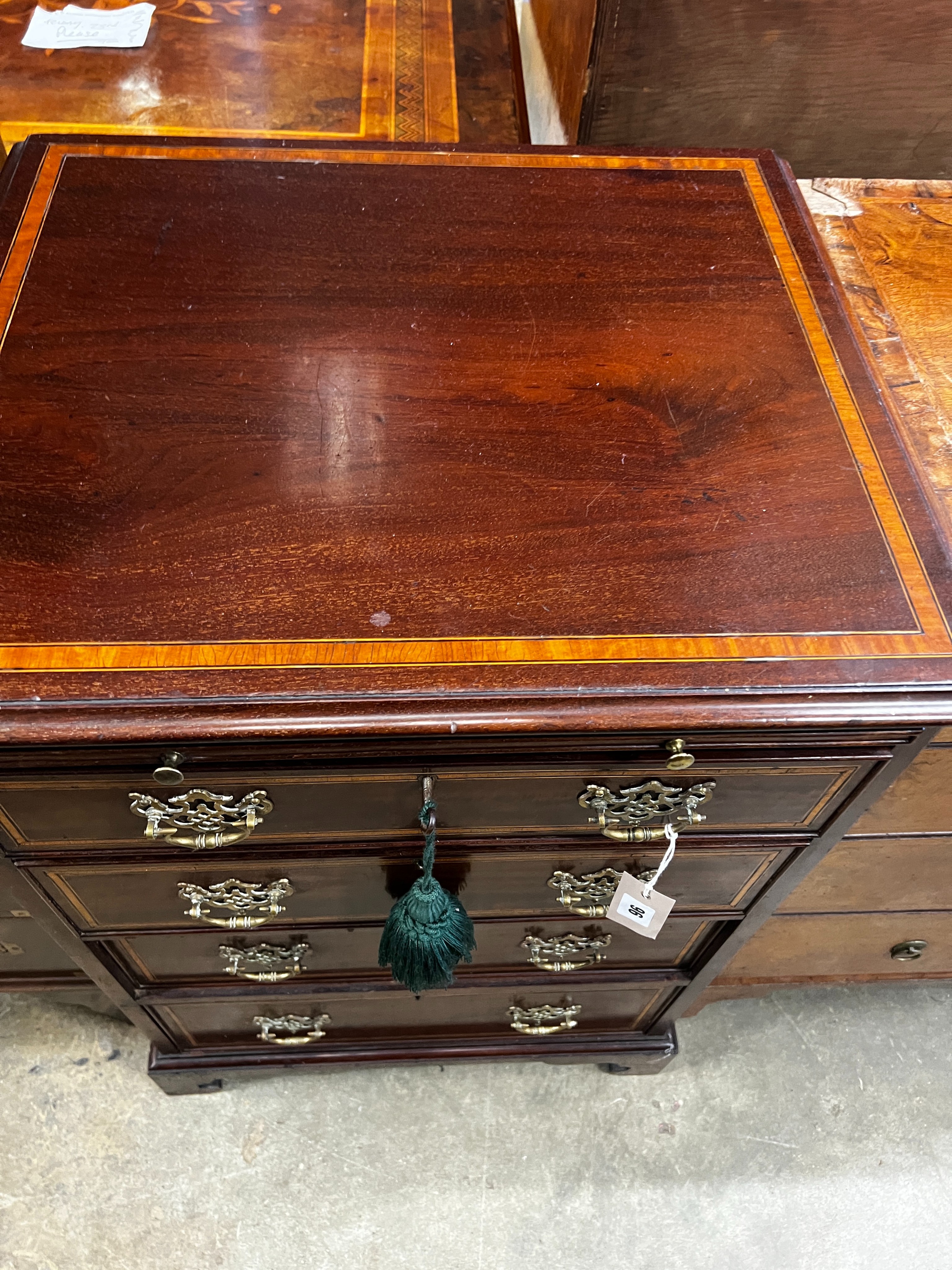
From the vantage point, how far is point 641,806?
75 centimetres

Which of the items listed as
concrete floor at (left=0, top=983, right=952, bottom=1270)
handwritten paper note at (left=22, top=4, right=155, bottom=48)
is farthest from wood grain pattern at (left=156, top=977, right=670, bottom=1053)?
handwritten paper note at (left=22, top=4, right=155, bottom=48)

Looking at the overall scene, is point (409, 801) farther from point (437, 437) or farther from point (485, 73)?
point (485, 73)

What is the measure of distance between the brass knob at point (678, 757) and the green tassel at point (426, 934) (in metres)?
0.20

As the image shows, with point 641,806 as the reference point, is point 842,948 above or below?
below

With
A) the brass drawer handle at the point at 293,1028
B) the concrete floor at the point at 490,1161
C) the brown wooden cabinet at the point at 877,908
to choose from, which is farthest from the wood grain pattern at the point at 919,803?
the brass drawer handle at the point at 293,1028

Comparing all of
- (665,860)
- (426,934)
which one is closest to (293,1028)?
(426,934)

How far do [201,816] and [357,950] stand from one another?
36 centimetres

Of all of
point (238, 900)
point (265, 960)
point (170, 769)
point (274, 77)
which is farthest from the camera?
point (274, 77)

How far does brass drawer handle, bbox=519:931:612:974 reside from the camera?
986 millimetres

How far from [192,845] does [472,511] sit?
0.37 metres

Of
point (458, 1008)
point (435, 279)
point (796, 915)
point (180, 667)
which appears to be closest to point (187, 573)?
point (180, 667)

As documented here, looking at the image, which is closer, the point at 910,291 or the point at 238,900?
the point at 238,900

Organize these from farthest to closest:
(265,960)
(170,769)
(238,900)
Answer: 1. (265,960)
2. (238,900)
3. (170,769)

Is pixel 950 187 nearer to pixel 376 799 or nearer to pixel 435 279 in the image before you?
pixel 435 279
